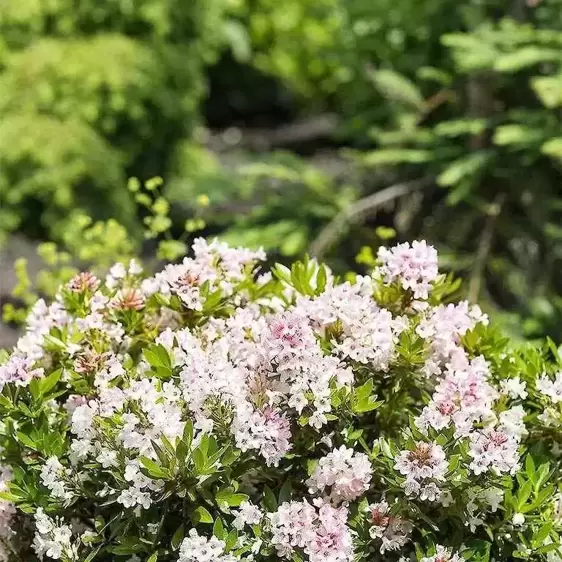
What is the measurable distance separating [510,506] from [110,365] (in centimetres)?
87

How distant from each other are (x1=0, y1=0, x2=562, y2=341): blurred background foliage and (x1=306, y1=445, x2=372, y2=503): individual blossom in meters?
0.98

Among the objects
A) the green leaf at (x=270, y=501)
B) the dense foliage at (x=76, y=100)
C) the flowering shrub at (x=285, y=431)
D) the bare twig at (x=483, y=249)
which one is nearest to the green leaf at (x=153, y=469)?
the flowering shrub at (x=285, y=431)

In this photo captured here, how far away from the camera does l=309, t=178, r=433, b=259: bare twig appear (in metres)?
4.20

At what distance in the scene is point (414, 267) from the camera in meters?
1.89

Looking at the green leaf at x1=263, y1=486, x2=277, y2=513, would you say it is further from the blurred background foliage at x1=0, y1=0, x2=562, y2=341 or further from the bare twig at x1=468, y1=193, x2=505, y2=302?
the bare twig at x1=468, y1=193, x2=505, y2=302

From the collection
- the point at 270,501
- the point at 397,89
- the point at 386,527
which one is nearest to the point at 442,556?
the point at 386,527

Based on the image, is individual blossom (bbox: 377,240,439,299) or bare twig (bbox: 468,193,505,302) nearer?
individual blossom (bbox: 377,240,439,299)

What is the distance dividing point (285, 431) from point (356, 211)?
273cm

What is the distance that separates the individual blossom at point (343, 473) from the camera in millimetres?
1730

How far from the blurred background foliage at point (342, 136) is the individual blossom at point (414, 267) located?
67cm

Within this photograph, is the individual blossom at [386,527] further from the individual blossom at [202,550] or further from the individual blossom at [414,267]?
the individual blossom at [414,267]

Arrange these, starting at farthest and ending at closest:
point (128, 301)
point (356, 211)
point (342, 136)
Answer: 1. point (342, 136)
2. point (356, 211)
3. point (128, 301)

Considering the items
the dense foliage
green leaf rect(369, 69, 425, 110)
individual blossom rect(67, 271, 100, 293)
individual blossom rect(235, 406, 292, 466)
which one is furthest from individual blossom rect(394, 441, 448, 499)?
the dense foliage

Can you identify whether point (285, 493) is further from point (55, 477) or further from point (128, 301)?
point (128, 301)
